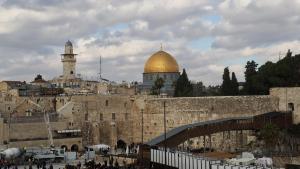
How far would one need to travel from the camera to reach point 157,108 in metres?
49.1

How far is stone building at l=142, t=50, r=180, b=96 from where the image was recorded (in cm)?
6938

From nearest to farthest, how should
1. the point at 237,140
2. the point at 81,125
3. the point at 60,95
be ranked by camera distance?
the point at 237,140 < the point at 81,125 < the point at 60,95

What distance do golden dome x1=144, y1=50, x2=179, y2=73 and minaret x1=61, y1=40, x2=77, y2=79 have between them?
908cm

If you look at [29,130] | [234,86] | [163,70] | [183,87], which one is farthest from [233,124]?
[163,70]

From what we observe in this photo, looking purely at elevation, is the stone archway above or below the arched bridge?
below

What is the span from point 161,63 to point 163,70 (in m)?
0.87

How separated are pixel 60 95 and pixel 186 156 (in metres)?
29.3

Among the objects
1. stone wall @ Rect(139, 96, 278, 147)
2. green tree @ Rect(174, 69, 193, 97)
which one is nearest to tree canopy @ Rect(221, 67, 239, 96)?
stone wall @ Rect(139, 96, 278, 147)

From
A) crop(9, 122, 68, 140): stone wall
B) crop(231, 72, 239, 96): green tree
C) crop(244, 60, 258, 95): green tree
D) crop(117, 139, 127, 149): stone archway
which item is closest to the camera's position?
crop(9, 122, 68, 140): stone wall

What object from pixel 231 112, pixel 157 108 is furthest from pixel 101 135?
pixel 231 112

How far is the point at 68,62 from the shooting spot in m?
66.6

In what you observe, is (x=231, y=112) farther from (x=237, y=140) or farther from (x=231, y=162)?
(x=231, y=162)

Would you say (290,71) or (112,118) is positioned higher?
(290,71)

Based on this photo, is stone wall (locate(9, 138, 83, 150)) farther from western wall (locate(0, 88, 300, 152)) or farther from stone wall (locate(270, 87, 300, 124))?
stone wall (locate(270, 87, 300, 124))
